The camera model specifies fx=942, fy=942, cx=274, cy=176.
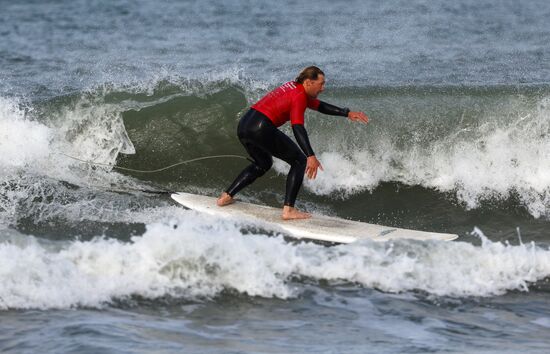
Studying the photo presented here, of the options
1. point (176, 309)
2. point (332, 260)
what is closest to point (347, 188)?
point (332, 260)

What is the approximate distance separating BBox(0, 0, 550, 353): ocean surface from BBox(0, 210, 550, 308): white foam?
2cm

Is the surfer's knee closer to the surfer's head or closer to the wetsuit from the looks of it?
the wetsuit

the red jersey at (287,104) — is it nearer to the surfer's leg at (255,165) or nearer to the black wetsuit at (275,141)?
the black wetsuit at (275,141)

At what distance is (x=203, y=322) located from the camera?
6.64 metres

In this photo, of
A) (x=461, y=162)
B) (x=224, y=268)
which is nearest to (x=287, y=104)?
(x=224, y=268)

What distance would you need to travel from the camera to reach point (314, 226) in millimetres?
8984

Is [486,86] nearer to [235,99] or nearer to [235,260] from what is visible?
[235,99]

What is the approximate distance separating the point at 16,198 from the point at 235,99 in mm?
3627

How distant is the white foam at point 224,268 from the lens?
279 inches

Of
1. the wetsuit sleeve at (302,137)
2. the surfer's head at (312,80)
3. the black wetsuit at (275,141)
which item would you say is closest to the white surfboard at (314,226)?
the black wetsuit at (275,141)

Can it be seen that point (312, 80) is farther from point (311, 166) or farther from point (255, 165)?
point (255, 165)

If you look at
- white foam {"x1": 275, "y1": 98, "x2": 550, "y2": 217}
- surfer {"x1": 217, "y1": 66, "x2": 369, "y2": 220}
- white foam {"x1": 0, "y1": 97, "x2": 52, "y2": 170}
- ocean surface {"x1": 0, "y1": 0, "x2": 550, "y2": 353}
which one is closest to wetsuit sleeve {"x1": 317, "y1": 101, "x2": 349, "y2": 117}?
surfer {"x1": 217, "y1": 66, "x2": 369, "y2": 220}

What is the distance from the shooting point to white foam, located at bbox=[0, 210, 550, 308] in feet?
23.2

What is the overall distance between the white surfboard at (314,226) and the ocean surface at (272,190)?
0.18 metres
